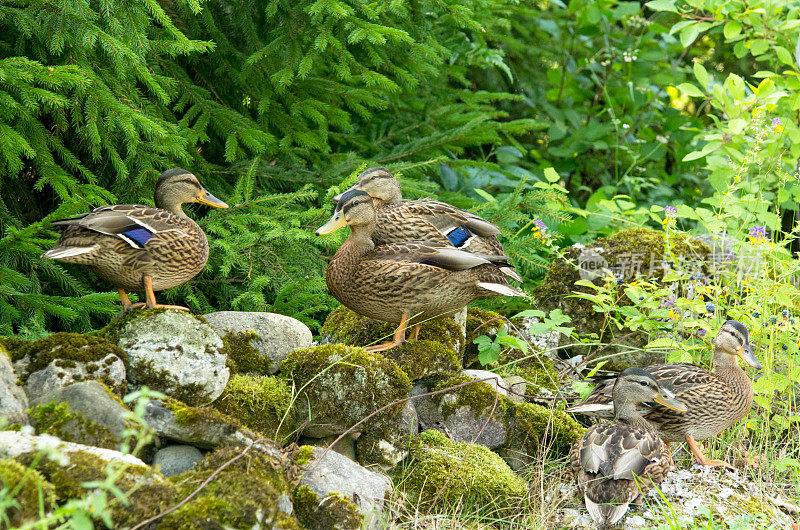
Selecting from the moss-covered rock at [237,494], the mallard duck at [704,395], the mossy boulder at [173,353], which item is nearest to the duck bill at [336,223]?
the mossy boulder at [173,353]

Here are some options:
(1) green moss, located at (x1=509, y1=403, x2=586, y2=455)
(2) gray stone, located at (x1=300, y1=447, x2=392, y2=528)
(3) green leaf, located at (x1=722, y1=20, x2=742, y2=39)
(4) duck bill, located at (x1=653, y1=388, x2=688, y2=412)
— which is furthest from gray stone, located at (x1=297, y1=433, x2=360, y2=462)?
(3) green leaf, located at (x1=722, y1=20, x2=742, y2=39)

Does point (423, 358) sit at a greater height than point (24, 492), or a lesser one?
lesser

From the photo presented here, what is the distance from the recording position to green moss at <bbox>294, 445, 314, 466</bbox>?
3.11 meters

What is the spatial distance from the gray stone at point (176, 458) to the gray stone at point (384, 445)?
81 centimetres

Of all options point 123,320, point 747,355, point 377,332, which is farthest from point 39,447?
point 747,355

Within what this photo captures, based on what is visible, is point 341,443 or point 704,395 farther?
point 704,395

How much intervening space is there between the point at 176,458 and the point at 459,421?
1498 mm

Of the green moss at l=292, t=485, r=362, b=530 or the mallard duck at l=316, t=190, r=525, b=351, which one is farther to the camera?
the mallard duck at l=316, t=190, r=525, b=351

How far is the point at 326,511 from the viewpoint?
2908mm

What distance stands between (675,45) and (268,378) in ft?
23.7

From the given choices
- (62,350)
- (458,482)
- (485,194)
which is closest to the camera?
(62,350)

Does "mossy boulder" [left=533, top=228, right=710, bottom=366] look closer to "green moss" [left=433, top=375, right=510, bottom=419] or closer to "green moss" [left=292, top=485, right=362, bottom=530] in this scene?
"green moss" [left=433, top=375, right=510, bottom=419]

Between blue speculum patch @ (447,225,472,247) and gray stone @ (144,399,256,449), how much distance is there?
1.84 m

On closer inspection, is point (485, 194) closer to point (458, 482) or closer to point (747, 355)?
point (747, 355)
